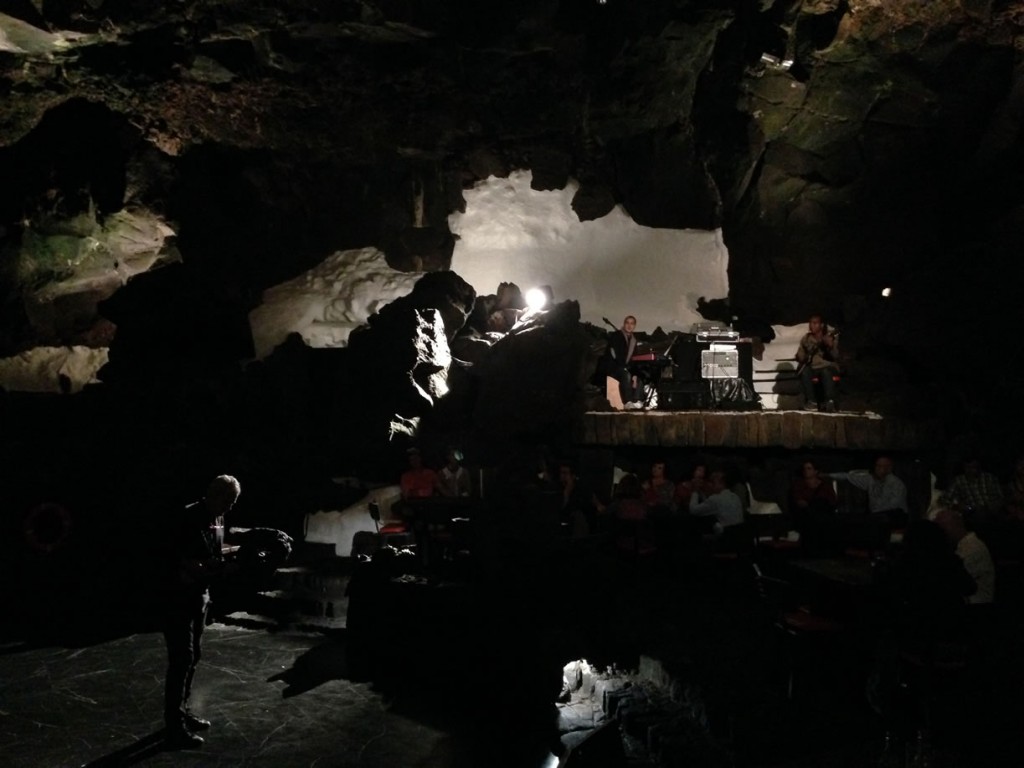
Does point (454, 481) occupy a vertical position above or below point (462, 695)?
above

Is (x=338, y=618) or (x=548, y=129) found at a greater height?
(x=548, y=129)

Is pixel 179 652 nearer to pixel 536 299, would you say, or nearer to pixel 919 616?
pixel 919 616

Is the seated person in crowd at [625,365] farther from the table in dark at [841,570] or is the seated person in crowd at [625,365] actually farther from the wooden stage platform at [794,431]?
the table in dark at [841,570]

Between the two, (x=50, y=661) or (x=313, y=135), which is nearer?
(x=50, y=661)

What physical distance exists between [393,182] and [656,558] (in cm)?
1043

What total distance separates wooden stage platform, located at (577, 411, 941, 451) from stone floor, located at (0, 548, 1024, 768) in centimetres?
341

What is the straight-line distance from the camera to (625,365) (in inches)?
465

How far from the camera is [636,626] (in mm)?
6098

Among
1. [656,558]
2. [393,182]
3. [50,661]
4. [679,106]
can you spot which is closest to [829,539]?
[656,558]

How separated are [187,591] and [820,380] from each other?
31.3 feet

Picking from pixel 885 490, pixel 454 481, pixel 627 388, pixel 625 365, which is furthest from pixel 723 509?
pixel 625 365

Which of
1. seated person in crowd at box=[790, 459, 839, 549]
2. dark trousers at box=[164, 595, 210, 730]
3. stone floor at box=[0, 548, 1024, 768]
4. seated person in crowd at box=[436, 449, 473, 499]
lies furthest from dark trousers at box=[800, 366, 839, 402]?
dark trousers at box=[164, 595, 210, 730]

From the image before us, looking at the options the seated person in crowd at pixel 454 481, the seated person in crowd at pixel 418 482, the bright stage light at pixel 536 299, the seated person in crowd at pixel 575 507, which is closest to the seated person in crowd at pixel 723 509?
the seated person in crowd at pixel 575 507

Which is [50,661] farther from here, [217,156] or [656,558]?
[217,156]
